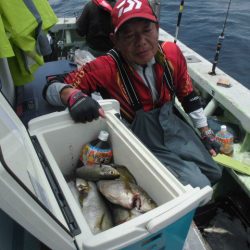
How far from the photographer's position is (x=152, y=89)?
1.93m

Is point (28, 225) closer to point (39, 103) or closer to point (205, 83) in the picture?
point (39, 103)

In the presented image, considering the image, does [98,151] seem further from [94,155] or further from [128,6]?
[128,6]

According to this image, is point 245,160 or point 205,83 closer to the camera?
point 245,160

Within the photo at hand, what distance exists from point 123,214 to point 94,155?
40 centimetres

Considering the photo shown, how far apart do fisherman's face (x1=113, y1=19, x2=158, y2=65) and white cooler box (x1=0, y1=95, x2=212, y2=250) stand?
1.44ft

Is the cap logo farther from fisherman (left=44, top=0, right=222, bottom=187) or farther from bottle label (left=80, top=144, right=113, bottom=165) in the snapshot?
bottle label (left=80, top=144, right=113, bottom=165)

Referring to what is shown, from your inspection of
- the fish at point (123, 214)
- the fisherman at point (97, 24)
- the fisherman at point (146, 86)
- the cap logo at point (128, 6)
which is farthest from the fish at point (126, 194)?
the fisherman at point (97, 24)

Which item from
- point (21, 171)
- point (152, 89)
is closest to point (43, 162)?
point (21, 171)

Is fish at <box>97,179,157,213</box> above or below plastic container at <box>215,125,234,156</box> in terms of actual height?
above

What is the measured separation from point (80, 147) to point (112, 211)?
Answer: 0.47 m

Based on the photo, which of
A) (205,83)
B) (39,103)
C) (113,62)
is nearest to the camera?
(113,62)

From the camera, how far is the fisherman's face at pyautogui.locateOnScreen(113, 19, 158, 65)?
1733mm

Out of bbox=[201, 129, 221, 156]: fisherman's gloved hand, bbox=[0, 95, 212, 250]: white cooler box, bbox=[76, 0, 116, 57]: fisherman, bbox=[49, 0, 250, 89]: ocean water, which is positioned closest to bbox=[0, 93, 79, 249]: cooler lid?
bbox=[0, 95, 212, 250]: white cooler box

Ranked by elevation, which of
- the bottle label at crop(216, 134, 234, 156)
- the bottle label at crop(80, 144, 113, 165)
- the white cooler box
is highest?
the white cooler box
